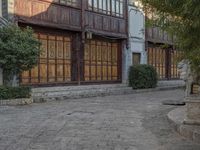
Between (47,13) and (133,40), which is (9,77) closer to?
(47,13)

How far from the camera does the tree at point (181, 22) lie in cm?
690

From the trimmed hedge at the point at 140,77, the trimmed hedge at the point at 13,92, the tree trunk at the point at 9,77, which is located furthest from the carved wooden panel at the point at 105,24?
the trimmed hedge at the point at 13,92

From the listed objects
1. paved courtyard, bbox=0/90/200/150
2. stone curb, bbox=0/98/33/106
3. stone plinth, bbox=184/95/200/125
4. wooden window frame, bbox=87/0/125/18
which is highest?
wooden window frame, bbox=87/0/125/18

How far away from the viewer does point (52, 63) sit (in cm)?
2233

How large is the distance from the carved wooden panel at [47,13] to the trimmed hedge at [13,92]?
12.3 feet

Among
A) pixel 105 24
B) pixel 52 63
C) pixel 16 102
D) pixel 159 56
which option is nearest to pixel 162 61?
pixel 159 56

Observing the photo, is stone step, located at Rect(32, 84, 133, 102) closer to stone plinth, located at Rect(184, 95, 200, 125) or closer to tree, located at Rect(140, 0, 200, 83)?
stone plinth, located at Rect(184, 95, 200, 125)

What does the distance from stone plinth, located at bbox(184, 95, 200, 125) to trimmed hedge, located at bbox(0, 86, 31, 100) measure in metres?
8.28

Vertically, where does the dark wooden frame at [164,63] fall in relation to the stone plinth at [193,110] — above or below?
above

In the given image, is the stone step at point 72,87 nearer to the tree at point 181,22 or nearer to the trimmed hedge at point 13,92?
the trimmed hedge at point 13,92

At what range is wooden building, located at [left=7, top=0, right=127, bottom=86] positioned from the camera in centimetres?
2066

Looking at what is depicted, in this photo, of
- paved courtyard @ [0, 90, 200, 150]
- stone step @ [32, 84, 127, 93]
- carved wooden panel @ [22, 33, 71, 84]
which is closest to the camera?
paved courtyard @ [0, 90, 200, 150]

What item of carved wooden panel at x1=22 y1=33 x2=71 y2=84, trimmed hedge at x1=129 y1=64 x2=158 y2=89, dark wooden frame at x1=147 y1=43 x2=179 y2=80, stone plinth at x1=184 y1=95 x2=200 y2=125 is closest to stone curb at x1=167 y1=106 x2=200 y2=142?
stone plinth at x1=184 y1=95 x2=200 y2=125

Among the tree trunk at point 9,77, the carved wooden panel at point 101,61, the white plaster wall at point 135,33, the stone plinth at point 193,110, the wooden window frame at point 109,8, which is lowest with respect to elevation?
the stone plinth at point 193,110
